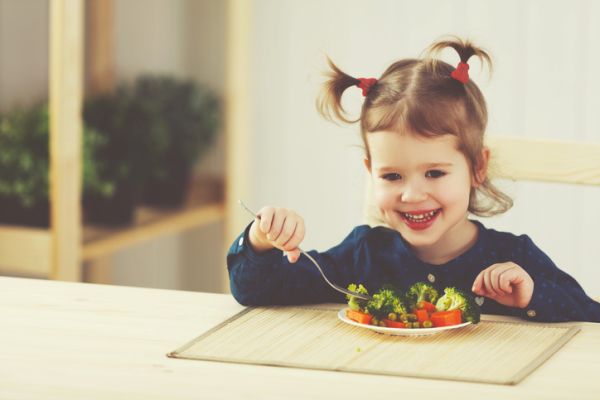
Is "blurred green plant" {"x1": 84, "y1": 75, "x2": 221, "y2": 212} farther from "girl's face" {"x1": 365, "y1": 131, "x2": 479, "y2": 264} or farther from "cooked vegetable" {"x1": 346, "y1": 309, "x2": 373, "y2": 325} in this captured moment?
"cooked vegetable" {"x1": 346, "y1": 309, "x2": 373, "y2": 325}

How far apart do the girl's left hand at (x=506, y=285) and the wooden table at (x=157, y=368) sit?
82 millimetres

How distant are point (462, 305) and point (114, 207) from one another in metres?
1.69

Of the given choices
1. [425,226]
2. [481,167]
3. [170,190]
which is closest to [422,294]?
[425,226]

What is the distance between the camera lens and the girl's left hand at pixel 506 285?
137 centimetres

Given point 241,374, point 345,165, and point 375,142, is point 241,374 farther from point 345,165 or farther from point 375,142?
point 345,165

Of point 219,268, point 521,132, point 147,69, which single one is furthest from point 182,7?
point 521,132

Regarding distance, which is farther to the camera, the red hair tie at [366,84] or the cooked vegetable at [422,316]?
the red hair tie at [366,84]

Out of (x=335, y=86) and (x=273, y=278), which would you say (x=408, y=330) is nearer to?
(x=273, y=278)

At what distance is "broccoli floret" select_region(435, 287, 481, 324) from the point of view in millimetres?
1310

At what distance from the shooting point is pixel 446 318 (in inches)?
51.1

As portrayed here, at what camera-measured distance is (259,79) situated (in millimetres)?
3119

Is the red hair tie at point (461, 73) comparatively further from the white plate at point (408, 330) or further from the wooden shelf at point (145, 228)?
the wooden shelf at point (145, 228)

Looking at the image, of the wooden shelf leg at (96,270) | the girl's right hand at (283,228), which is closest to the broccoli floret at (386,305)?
the girl's right hand at (283,228)

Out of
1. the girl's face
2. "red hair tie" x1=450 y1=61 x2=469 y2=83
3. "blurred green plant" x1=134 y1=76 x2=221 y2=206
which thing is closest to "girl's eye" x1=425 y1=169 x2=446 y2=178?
the girl's face
